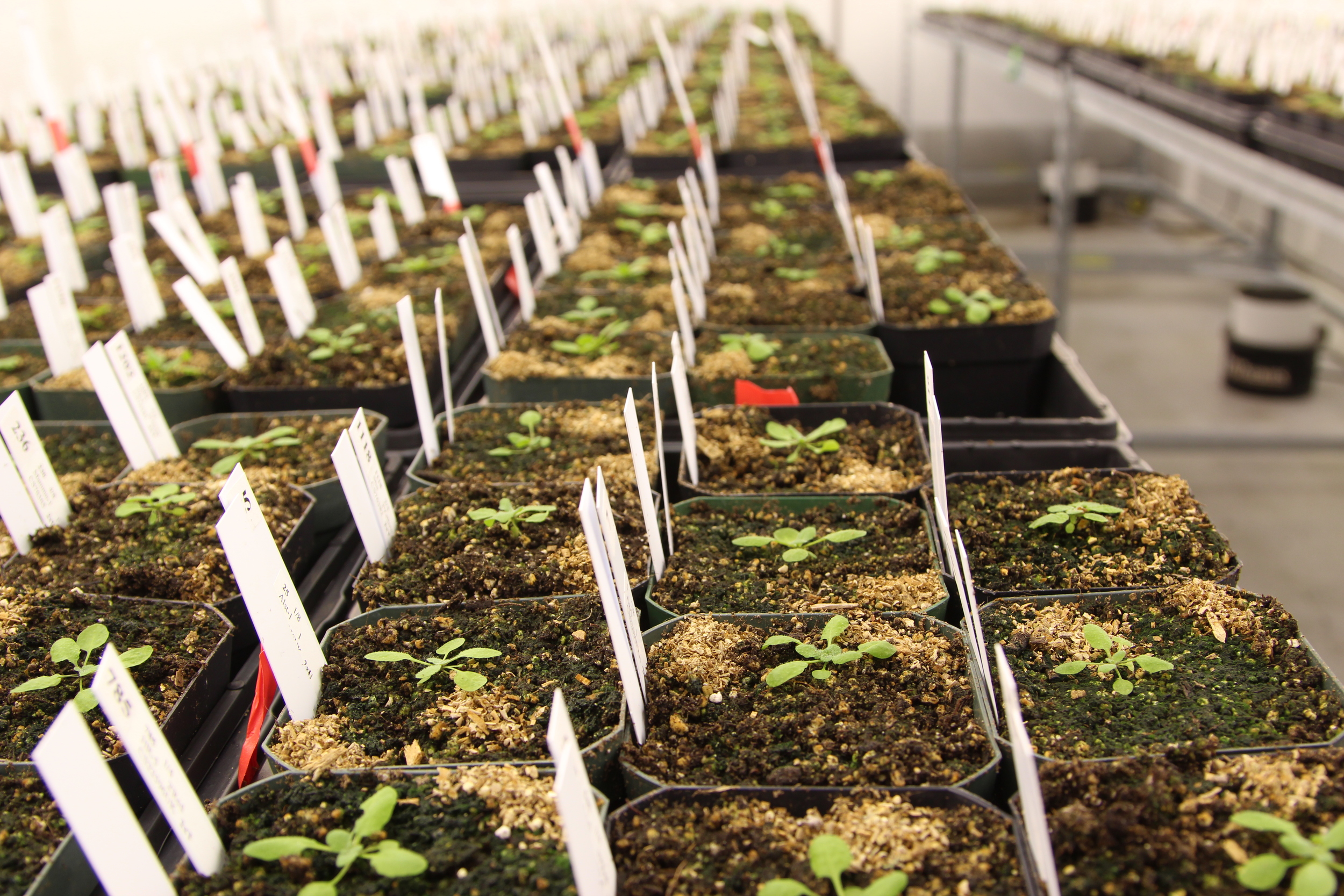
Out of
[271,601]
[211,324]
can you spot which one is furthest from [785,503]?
[211,324]

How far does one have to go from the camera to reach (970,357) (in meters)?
2.26

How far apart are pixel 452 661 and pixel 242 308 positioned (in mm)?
1308

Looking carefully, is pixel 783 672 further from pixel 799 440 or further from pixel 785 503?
pixel 799 440

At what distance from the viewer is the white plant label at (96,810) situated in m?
0.83

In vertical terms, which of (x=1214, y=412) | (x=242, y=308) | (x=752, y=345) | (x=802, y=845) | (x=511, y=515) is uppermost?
(x=242, y=308)

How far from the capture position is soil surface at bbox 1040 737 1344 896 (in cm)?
96

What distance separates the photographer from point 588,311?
249cm

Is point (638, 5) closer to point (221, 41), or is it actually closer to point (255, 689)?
point (221, 41)

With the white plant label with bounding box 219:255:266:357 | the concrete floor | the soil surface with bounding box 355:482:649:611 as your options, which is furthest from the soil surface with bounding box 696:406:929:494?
the concrete floor

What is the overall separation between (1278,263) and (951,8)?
4211 millimetres

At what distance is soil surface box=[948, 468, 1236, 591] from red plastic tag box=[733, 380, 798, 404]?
432mm

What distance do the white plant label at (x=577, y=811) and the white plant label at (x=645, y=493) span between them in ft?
1.70

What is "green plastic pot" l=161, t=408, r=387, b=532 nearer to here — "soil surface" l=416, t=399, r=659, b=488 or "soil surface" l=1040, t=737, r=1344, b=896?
"soil surface" l=416, t=399, r=659, b=488

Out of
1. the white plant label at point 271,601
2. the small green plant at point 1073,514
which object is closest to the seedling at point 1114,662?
the small green plant at point 1073,514
